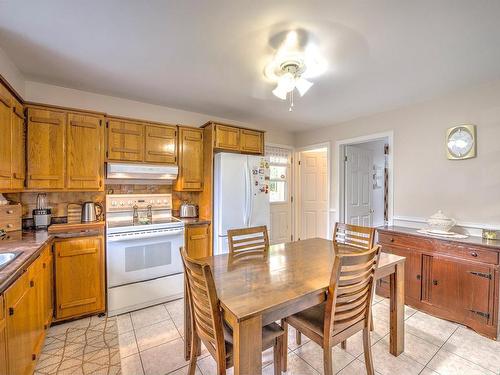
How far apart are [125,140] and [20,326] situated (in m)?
1.93

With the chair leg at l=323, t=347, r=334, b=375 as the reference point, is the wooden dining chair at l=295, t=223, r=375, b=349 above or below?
above

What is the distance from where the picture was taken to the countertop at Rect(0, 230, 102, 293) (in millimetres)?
1256

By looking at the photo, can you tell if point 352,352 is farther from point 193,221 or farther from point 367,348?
point 193,221

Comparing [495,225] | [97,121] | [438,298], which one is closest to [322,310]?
[438,298]

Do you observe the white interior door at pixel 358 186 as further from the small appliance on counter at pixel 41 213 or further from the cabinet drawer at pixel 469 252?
the small appliance on counter at pixel 41 213

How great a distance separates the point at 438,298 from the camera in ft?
7.84

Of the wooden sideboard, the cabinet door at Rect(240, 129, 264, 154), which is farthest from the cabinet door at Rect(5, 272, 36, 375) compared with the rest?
the wooden sideboard

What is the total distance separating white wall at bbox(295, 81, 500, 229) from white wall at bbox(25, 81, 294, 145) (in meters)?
2.43

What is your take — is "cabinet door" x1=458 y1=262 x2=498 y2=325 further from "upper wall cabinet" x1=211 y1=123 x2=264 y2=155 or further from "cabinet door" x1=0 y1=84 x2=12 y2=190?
"cabinet door" x1=0 y1=84 x2=12 y2=190

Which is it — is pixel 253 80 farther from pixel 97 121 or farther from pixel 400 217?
pixel 400 217

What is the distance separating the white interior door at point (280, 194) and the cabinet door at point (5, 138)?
3.37 meters

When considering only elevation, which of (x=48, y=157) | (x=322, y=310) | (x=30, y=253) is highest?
(x=48, y=157)

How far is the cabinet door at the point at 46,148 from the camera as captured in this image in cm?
224

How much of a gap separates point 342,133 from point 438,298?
2531mm
